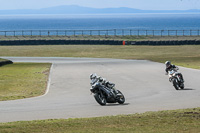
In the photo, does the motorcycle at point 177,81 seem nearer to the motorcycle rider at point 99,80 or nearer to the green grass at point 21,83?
the motorcycle rider at point 99,80

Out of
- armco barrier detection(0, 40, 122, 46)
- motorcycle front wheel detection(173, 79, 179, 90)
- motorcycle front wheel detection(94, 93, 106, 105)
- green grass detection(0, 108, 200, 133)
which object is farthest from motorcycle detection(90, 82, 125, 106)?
armco barrier detection(0, 40, 122, 46)

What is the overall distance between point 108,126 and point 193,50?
51.8 m

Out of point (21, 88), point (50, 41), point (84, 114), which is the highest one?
point (84, 114)

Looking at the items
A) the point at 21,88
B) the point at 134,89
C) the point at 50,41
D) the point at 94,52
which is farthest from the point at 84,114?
the point at 50,41

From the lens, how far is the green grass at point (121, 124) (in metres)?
13.0

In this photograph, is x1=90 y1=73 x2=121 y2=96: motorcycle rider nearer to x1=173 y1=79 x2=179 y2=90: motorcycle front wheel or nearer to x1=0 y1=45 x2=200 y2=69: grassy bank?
x1=173 y1=79 x2=179 y2=90: motorcycle front wheel

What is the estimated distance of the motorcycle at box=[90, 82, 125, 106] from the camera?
65.7ft

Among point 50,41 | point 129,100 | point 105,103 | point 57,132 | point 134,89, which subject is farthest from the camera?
point 50,41

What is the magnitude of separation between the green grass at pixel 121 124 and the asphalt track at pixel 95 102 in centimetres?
158

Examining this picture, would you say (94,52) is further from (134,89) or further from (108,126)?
(108,126)

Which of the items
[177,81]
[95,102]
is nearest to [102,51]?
[177,81]

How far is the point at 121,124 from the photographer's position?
46.3ft

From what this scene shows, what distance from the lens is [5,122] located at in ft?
51.0

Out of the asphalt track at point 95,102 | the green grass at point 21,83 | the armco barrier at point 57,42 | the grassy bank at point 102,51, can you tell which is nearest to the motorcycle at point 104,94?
the asphalt track at point 95,102
